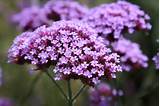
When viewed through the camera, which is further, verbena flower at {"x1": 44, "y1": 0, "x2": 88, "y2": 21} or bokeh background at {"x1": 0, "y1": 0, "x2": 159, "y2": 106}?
bokeh background at {"x1": 0, "y1": 0, "x2": 159, "y2": 106}

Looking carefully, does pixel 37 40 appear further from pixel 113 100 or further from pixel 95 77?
pixel 113 100

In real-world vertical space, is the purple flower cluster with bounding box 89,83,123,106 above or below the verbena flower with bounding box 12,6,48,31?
below

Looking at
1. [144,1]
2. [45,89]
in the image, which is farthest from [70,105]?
[144,1]

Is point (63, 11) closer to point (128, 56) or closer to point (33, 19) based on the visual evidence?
point (33, 19)

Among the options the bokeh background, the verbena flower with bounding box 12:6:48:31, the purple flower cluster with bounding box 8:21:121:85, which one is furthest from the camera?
the bokeh background

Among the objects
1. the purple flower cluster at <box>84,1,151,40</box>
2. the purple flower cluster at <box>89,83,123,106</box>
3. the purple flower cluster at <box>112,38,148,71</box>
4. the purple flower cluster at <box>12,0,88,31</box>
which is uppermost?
the purple flower cluster at <box>12,0,88,31</box>

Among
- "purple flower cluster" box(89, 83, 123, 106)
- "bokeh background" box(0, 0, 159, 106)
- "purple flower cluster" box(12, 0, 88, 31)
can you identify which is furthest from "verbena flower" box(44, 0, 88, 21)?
"bokeh background" box(0, 0, 159, 106)

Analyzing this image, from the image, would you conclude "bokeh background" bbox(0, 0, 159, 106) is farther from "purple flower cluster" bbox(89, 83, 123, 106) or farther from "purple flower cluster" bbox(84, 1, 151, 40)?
"purple flower cluster" bbox(84, 1, 151, 40)

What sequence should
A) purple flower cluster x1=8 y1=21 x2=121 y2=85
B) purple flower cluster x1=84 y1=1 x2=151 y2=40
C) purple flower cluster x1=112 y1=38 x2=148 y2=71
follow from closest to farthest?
purple flower cluster x1=8 y1=21 x2=121 y2=85, purple flower cluster x1=84 y1=1 x2=151 y2=40, purple flower cluster x1=112 y1=38 x2=148 y2=71
